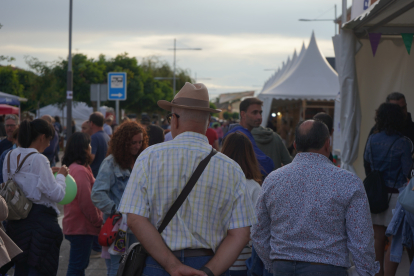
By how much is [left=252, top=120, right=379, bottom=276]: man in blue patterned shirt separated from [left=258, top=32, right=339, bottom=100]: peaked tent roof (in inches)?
479

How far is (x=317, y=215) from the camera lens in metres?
2.76

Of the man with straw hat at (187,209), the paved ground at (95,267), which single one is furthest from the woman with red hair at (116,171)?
the man with straw hat at (187,209)

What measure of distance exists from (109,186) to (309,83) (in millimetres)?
12076

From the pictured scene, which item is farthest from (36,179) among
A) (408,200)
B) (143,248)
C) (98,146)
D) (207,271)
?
(98,146)

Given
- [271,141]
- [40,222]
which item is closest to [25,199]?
[40,222]

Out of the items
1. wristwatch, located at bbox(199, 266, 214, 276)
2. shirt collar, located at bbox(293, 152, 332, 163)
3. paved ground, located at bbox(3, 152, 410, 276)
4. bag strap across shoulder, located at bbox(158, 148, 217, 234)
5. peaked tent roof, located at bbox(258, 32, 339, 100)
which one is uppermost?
peaked tent roof, located at bbox(258, 32, 339, 100)

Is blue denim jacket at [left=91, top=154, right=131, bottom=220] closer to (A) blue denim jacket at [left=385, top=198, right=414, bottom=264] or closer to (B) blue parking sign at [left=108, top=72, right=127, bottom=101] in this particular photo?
(A) blue denim jacket at [left=385, top=198, right=414, bottom=264]

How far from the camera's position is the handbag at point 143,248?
229 centimetres

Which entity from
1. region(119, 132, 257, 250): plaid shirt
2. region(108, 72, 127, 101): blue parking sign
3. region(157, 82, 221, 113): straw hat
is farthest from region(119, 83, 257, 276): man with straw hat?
region(108, 72, 127, 101): blue parking sign

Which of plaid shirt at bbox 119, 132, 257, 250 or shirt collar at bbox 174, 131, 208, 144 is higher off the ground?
shirt collar at bbox 174, 131, 208, 144

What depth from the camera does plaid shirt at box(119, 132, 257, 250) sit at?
230cm

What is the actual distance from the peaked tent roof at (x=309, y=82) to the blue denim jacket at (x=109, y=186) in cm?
1105

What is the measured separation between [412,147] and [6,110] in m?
16.7

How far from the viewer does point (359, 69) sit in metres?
6.93
